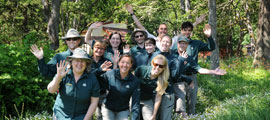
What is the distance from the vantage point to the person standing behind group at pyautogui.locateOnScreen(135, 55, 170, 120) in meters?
4.27

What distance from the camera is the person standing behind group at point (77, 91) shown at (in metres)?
3.47

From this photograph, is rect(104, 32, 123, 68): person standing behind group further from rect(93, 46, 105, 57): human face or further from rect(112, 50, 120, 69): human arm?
rect(93, 46, 105, 57): human face

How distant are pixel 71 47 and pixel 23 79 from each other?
185 centimetres

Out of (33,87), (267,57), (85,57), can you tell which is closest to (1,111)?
(33,87)

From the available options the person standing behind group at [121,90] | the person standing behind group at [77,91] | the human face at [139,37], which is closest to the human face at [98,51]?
the person standing behind group at [121,90]

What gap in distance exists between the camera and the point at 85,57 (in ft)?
11.6

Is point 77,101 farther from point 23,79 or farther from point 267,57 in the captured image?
point 267,57

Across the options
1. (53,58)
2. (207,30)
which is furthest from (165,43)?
(53,58)

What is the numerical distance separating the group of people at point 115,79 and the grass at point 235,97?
806 mm

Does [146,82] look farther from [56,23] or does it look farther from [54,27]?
[56,23]

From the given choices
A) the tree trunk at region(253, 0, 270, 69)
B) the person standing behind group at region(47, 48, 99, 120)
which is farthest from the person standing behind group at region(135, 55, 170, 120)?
the tree trunk at region(253, 0, 270, 69)

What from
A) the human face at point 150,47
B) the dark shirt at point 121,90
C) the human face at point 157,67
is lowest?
the dark shirt at point 121,90

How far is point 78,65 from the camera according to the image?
3.56 m

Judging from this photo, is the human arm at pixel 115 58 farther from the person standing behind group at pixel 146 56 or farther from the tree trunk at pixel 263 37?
the tree trunk at pixel 263 37
